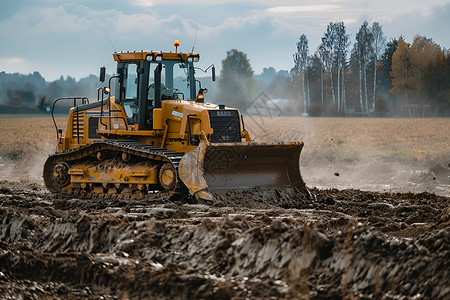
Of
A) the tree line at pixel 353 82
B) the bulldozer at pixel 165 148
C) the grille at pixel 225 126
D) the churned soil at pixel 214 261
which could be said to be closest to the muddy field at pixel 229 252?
the churned soil at pixel 214 261

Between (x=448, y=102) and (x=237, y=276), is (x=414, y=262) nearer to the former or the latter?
(x=237, y=276)

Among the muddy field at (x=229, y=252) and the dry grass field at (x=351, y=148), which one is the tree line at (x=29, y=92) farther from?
the muddy field at (x=229, y=252)

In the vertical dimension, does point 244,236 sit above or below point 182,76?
below

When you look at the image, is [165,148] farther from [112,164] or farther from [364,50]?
[364,50]

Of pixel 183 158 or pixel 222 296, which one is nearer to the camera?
pixel 222 296

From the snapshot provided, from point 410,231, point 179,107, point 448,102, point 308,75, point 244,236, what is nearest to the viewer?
point 244,236

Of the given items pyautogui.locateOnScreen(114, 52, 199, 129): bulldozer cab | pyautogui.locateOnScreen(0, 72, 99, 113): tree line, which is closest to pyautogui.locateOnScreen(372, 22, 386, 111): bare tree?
pyautogui.locateOnScreen(0, 72, 99, 113): tree line

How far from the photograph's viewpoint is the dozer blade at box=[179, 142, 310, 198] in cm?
1177

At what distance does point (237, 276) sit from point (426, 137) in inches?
908

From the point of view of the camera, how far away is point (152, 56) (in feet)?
42.9

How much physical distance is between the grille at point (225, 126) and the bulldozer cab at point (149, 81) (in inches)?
35.4

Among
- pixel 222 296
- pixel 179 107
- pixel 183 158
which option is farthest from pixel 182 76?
pixel 222 296

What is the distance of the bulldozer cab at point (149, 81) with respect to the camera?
13125 millimetres

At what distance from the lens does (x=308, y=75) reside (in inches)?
1435
